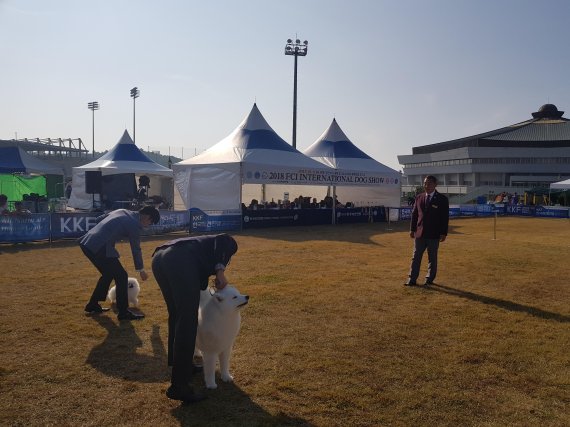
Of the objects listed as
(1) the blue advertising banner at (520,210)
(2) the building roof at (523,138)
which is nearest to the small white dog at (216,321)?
(1) the blue advertising banner at (520,210)

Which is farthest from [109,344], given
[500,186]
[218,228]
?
[500,186]

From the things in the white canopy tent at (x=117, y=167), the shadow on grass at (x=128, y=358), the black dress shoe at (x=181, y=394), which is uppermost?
the white canopy tent at (x=117, y=167)

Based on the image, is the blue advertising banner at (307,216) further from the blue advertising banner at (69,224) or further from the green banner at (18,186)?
the green banner at (18,186)

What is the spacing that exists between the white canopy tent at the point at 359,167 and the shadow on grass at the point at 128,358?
17.9 m

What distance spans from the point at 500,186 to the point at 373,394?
7664 cm

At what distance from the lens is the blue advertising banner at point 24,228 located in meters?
14.0

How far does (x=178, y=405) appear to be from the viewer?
3854 millimetres

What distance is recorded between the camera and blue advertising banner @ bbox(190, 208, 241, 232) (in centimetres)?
1806

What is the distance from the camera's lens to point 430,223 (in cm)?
842

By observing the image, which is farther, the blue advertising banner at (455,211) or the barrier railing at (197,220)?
the blue advertising banner at (455,211)

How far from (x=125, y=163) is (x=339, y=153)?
12.3 m

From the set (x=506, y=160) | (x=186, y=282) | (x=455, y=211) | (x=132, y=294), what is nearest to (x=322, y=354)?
(x=186, y=282)

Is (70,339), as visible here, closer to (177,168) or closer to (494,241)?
(494,241)

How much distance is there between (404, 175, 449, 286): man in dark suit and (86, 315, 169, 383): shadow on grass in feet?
16.3
